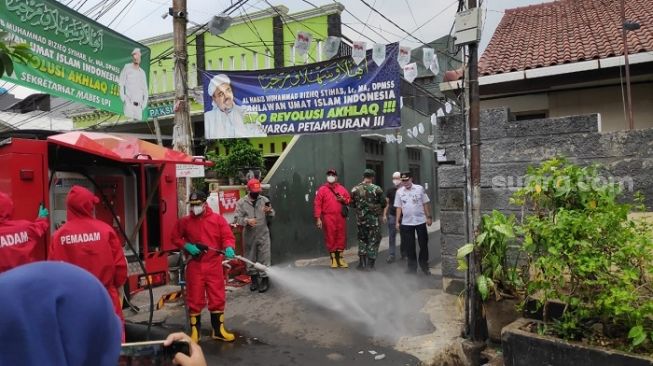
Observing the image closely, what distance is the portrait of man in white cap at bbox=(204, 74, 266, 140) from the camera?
9172mm

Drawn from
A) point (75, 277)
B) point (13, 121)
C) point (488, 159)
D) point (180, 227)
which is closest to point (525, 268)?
point (488, 159)

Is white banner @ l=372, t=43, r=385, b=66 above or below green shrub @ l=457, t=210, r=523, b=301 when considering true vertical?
above

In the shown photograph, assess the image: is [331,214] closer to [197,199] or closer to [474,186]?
[197,199]

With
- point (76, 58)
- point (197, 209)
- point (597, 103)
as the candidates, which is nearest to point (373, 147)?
point (597, 103)

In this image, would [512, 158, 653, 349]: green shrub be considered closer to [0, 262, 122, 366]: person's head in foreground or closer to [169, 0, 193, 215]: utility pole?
[0, 262, 122, 366]: person's head in foreground

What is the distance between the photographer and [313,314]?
649 cm

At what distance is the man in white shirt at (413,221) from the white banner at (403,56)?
2.15m

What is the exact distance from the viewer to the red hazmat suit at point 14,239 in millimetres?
3777

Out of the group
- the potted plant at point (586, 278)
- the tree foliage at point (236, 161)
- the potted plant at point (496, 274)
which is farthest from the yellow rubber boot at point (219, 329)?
the tree foliage at point (236, 161)

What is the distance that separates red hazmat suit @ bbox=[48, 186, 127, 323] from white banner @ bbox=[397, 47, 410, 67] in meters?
5.31

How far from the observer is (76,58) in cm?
646

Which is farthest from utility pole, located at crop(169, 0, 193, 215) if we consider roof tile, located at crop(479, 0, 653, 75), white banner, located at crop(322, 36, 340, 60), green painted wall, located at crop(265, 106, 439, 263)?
roof tile, located at crop(479, 0, 653, 75)

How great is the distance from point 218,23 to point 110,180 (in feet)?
12.7

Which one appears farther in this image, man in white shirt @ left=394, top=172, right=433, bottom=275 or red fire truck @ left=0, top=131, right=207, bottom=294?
man in white shirt @ left=394, top=172, right=433, bottom=275
